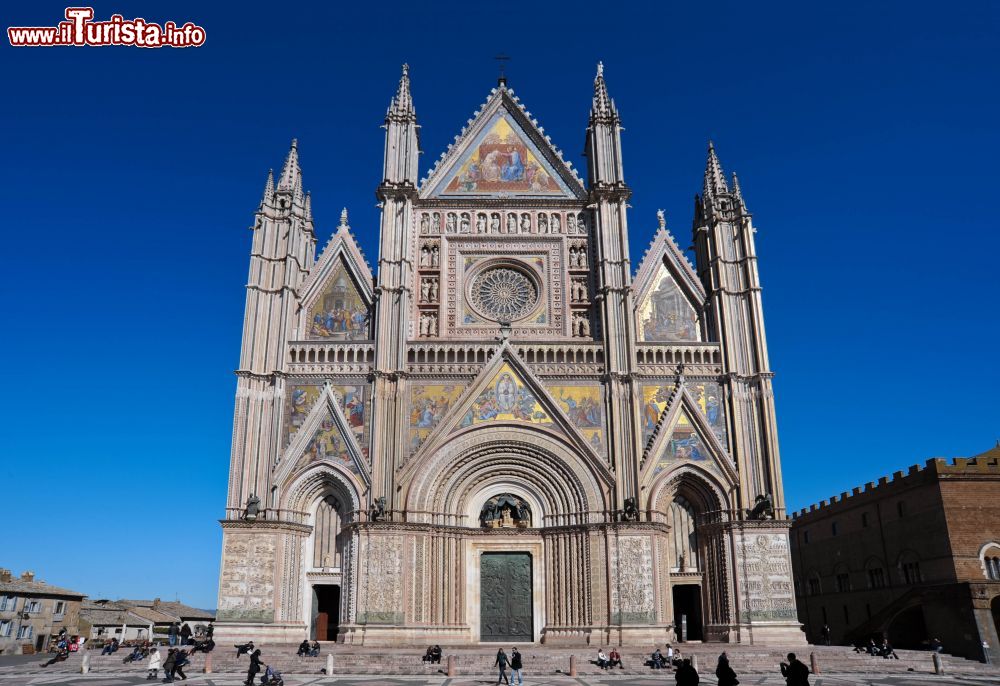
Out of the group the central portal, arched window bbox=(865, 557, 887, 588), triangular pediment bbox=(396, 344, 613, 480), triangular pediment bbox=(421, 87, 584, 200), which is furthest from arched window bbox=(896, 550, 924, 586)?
triangular pediment bbox=(421, 87, 584, 200)

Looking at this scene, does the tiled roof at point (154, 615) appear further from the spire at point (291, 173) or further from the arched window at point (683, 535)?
the arched window at point (683, 535)

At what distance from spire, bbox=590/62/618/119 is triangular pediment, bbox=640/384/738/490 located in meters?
13.7

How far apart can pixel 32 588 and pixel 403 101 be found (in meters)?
35.1

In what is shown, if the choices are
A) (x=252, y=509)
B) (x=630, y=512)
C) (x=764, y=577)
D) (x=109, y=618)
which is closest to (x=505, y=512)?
(x=630, y=512)

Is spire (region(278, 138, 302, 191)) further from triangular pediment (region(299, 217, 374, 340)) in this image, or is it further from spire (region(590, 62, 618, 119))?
spire (region(590, 62, 618, 119))

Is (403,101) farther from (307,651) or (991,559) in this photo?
(991,559)

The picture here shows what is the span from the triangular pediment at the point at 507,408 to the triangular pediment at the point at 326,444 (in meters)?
2.68

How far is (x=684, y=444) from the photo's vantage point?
31.5 metres

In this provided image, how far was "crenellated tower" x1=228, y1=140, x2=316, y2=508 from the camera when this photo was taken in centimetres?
3070

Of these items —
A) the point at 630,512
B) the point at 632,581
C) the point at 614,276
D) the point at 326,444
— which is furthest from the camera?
the point at 614,276

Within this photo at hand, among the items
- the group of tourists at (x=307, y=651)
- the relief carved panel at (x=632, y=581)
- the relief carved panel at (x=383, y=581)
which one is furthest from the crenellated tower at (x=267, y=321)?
the relief carved panel at (x=632, y=581)

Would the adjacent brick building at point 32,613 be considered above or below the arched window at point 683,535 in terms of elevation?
below

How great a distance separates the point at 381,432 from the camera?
31078mm

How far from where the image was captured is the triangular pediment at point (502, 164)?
36.2m
